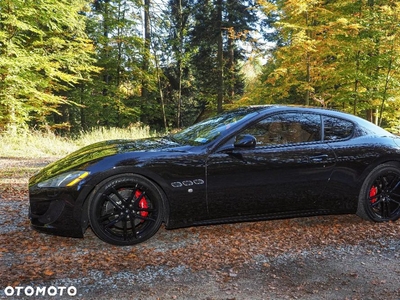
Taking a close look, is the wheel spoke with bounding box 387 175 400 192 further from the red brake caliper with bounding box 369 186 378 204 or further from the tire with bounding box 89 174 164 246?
the tire with bounding box 89 174 164 246

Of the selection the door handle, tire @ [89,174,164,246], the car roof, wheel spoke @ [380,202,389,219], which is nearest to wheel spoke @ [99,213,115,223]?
tire @ [89,174,164,246]

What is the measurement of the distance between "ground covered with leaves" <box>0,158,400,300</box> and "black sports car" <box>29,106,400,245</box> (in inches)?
9.0

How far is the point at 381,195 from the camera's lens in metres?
4.13

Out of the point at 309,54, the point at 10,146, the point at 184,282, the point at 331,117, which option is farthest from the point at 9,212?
the point at 309,54

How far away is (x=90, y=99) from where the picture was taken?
855 inches

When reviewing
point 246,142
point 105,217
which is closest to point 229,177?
point 246,142

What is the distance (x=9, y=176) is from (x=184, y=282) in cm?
563

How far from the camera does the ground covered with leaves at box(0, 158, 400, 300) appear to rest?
2514 millimetres

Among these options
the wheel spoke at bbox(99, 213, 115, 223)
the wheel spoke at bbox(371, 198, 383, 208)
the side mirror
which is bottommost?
the wheel spoke at bbox(371, 198, 383, 208)

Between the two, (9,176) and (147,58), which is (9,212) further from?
(147,58)

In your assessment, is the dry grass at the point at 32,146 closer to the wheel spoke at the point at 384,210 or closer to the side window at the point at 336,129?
the side window at the point at 336,129

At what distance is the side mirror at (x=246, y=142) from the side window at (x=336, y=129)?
1.01 meters

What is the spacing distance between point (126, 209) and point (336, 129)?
8.66ft

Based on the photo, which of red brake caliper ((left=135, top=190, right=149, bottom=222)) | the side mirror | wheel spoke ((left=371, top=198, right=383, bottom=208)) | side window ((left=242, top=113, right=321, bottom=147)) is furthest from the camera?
wheel spoke ((left=371, top=198, right=383, bottom=208))
